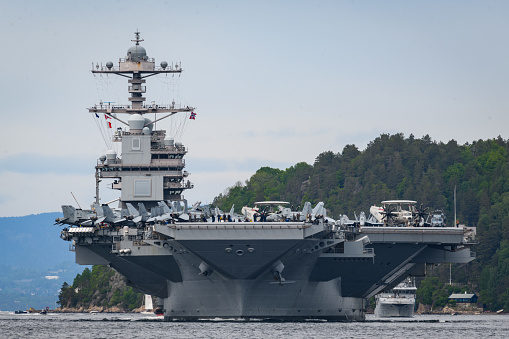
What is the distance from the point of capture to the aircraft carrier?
45031mm

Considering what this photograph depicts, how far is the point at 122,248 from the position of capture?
1950 inches

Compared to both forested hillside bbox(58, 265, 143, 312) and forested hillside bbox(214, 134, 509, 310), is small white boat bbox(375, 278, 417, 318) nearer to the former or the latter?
forested hillside bbox(214, 134, 509, 310)

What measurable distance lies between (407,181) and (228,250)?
97.0 metres

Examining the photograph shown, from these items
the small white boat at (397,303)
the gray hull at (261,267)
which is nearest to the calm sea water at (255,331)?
the gray hull at (261,267)

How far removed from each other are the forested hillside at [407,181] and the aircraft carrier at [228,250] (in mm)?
60843

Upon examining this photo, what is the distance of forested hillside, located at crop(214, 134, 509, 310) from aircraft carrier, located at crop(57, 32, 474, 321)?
60.8 m

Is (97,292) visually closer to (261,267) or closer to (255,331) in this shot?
(261,267)

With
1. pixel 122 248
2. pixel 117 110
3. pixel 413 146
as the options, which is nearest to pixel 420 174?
pixel 413 146

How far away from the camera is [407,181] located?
140 metres

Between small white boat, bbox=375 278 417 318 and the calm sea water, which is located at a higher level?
small white boat, bbox=375 278 417 318

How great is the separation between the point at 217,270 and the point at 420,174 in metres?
97.5

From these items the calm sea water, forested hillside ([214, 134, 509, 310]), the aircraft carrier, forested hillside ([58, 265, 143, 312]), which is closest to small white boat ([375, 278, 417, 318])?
the aircraft carrier

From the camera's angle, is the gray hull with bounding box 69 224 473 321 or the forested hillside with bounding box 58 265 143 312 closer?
the gray hull with bounding box 69 224 473 321

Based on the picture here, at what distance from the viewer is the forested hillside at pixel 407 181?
125375 mm
